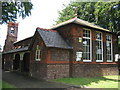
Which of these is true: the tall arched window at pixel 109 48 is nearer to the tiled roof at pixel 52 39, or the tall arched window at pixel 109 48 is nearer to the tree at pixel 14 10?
the tiled roof at pixel 52 39

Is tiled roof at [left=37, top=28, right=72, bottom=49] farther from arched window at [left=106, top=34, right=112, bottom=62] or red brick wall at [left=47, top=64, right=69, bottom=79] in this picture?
arched window at [left=106, top=34, right=112, bottom=62]

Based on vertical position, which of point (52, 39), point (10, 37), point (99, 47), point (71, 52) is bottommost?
point (71, 52)

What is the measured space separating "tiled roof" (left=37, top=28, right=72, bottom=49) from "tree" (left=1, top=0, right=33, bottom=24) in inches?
104

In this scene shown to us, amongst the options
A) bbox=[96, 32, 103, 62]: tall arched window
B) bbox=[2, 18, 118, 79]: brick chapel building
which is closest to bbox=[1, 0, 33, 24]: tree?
bbox=[2, 18, 118, 79]: brick chapel building

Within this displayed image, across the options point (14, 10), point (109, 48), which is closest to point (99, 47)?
point (109, 48)

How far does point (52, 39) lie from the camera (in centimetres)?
1161

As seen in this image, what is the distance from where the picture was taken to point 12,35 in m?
28.3

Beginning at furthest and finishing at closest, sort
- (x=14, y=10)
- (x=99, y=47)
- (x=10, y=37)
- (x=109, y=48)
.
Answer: (x=10, y=37), (x=109, y=48), (x=99, y=47), (x=14, y=10)

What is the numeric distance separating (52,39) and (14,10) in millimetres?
4267

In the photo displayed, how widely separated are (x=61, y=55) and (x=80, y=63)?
6.96 ft

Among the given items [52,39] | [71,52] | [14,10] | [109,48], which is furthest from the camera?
[109,48]

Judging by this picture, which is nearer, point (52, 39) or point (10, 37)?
point (52, 39)

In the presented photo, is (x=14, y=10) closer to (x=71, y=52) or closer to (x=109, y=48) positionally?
(x=71, y=52)

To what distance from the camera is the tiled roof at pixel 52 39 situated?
35.6 feet
